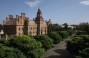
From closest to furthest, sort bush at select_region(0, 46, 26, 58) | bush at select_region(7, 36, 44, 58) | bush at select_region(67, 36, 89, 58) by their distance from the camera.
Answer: bush at select_region(0, 46, 26, 58), bush at select_region(7, 36, 44, 58), bush at select_region(67, 36, 89, 58)

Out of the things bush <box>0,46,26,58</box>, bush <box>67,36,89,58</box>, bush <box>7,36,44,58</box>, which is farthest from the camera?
bush <box>67,36,89,58</box>

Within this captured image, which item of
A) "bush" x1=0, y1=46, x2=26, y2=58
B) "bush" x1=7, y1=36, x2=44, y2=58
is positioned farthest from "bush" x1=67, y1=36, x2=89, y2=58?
"bush" x1=0, y1=46, x2=26, y2=58

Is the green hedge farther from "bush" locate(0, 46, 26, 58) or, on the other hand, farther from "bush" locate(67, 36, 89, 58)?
"bush" locate(67, 36, 89, 58)

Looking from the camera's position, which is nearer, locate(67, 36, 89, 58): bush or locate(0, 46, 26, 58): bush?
locate(0, 46, 26, 58): bush

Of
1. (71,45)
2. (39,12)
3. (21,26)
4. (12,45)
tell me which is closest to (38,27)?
(39,12)

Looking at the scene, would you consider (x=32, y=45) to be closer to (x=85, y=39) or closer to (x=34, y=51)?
(x=34, y=51)

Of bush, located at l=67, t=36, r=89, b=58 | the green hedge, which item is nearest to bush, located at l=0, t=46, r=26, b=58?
the green hedge

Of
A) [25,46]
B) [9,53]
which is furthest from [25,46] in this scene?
[9,53]

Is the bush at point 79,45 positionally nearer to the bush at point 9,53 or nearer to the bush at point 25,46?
the bush at point 25,46

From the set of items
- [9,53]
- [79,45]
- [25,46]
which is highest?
[25,46]

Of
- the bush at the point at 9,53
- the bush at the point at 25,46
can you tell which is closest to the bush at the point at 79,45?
the bush at the point at 25,46

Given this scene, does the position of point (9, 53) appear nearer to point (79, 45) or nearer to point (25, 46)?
point (25, 46)

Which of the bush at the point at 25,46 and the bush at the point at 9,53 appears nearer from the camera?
the bush at the point at 9,53

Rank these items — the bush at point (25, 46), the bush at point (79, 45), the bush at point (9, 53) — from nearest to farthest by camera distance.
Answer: the bush at point (9, 53) → the bush at point (25, 46) → the bush at point (79, 45)
